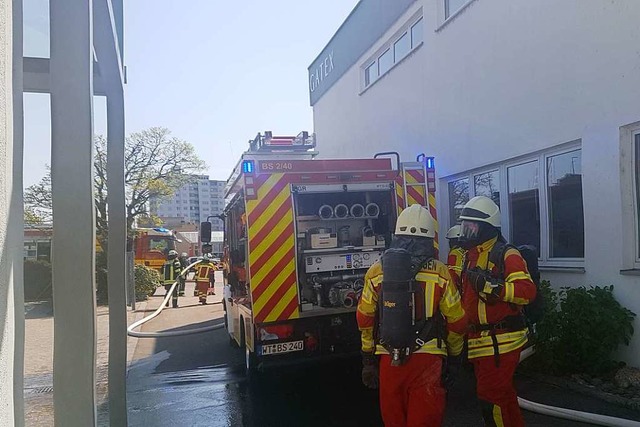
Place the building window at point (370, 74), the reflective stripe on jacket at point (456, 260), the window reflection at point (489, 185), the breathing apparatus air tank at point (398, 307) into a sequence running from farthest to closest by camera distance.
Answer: the building window at point (370, 74)
the window reflection at point (489, 185)
the reflective stripe on jacket at point (456, 260)
the breathing apparatus air tank at point (398, 307)

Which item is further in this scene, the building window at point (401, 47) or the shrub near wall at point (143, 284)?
the shrub near wall at point (143, 284)

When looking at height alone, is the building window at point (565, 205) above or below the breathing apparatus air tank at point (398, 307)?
above

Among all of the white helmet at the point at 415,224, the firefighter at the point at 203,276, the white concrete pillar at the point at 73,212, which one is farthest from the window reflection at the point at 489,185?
the firefighter at the point at 203,276

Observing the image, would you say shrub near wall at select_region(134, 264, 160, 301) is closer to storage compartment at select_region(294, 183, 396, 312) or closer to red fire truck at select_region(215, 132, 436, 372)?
red fire truck at select_region(215, 132, 436, 372)

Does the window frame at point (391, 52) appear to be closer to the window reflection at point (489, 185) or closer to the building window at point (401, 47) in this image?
the building window at point (401, 47)

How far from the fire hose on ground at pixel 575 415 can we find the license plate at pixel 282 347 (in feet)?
7.19

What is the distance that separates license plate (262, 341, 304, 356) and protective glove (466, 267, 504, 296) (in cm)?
256

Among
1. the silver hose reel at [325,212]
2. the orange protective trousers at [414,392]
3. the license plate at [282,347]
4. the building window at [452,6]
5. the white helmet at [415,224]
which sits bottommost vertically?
the license plate at [282,347]

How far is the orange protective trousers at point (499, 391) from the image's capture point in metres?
3.52

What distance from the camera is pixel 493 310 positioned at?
3666mm

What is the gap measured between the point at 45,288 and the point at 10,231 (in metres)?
1.18

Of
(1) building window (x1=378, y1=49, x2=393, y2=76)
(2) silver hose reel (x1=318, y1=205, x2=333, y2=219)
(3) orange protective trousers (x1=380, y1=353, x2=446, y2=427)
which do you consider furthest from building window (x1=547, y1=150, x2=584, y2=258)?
→ (1) building window (x1=378, y1=49, x2=393, y2=76)

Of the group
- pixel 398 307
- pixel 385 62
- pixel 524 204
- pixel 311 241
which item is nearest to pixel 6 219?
pixel 398 307

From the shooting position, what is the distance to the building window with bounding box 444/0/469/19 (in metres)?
8.65
